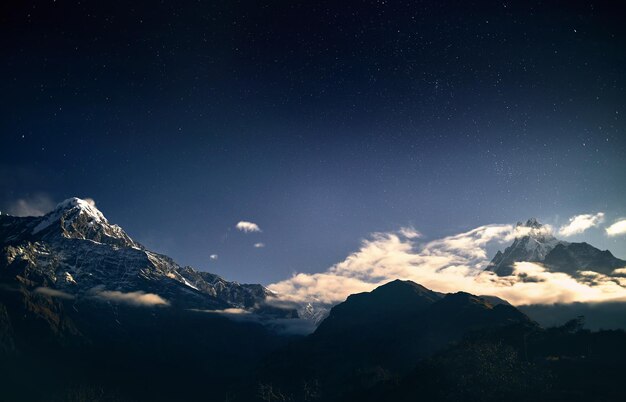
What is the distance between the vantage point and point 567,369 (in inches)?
7643

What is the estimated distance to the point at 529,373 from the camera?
19700 centimetres

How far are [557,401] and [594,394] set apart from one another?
14675mm

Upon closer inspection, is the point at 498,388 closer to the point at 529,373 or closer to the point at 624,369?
the point at 529,373

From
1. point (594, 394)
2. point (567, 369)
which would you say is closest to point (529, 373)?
point (567, 369)

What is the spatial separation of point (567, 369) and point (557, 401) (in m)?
40.0

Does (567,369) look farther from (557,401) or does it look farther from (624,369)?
(557,401)

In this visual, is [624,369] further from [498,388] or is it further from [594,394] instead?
[498,388]

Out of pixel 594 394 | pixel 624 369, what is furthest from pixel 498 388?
pixel 624 369

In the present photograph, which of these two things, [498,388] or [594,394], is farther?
[498,388]

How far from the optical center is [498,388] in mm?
185875

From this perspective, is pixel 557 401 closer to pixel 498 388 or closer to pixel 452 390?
pixel 498 388

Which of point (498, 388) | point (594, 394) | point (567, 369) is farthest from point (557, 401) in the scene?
point (567, 369)

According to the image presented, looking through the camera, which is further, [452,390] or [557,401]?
[452,390]

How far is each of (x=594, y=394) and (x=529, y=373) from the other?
35975mm
